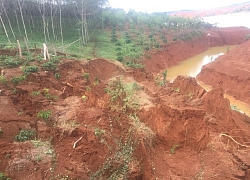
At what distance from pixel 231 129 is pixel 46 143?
697 centimetres

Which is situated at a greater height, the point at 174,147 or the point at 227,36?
the point at 174,147

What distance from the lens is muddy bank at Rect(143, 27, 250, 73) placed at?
25.1 m

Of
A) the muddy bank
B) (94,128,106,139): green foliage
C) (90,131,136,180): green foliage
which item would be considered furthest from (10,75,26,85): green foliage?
the muddy bank

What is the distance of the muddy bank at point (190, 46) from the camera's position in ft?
82.3

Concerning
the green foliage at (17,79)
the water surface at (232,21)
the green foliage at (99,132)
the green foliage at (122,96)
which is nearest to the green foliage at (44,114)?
the green foliage at (99,132)

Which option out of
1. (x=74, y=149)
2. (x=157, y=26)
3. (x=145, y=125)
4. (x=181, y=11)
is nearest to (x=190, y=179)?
(x=145, y=125)

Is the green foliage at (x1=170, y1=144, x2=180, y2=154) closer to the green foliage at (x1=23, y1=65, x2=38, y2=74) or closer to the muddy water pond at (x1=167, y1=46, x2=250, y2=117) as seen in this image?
the green foliage at (x1=23, y1=65, x2=38, y2=74)

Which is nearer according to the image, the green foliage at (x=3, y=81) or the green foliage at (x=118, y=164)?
the green foliage at (x=118, y=164)

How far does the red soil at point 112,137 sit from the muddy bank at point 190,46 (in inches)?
550

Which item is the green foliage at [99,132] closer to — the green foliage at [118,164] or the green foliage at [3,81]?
the green foliage at [118,164]

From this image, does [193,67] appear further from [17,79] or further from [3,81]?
[3,81]

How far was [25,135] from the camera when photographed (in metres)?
6.96

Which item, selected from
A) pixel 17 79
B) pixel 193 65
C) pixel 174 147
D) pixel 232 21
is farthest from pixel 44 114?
pixel 232 21

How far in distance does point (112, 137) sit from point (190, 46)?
27.4 meters
